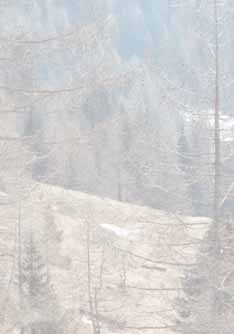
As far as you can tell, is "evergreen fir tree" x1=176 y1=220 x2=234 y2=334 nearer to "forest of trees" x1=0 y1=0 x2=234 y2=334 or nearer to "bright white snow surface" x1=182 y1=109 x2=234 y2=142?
"forest of trees" x1=0 y1=0 x2=234 y2=334

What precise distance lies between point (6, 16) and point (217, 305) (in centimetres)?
430

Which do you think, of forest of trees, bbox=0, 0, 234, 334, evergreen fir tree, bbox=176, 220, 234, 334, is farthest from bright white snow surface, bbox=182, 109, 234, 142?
evergreen fir tree, bbox=176, 220, 234, 334

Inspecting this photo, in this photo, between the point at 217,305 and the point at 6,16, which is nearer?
the point at 6,16

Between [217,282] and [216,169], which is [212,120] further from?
[217,282]

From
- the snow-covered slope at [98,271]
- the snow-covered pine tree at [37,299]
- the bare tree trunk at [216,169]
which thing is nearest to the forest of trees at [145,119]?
the bare tree trunk at [216,169]

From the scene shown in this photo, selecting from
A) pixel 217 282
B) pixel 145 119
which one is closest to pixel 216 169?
pixel 217 282

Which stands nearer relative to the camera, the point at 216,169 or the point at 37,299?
the point at 216,169

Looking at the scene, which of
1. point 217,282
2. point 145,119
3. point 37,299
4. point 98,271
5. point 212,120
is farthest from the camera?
point 98,271

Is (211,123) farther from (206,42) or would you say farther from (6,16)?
(6,16)

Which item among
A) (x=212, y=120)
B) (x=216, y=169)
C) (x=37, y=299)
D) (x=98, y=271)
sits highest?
(x=212, y=120)

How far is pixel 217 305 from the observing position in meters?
8.20

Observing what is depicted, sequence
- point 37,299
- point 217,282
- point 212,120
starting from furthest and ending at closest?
1. point 37,299
2. point 212,120
3. point 217,282

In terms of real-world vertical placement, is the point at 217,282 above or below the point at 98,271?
above

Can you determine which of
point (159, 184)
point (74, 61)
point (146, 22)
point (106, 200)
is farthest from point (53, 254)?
point (146, 22)
